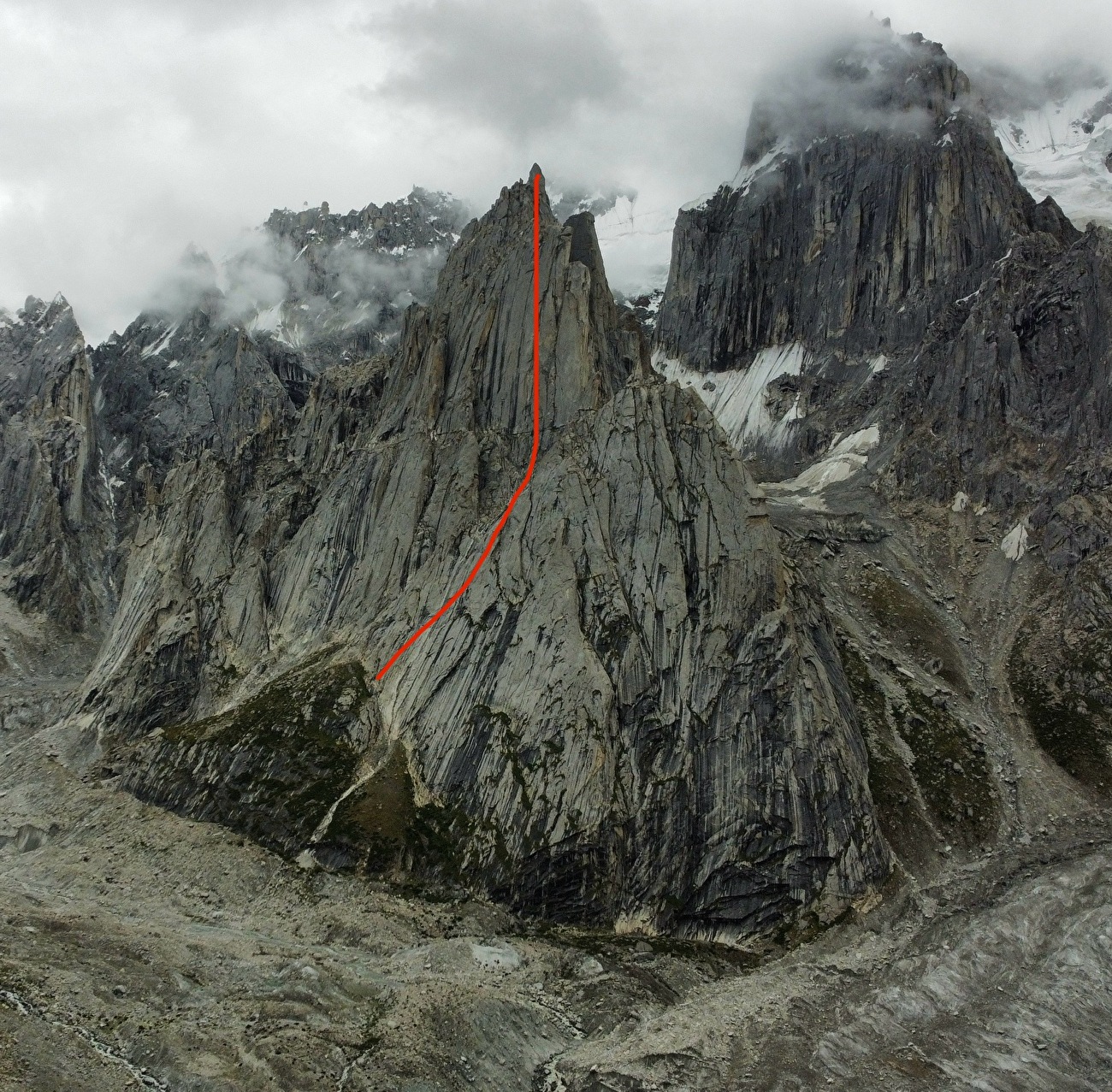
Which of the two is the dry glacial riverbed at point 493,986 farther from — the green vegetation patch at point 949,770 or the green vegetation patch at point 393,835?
the green vegetation patch at point 949,770

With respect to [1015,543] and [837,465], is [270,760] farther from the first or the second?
[837,465]

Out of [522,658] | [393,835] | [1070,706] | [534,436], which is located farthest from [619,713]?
[1070,706]

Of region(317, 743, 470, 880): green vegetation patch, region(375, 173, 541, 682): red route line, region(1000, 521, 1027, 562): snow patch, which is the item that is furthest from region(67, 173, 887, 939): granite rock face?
region(1000, 521, 1027, 562): snow patch

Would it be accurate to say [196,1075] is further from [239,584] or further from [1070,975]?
[239,584]

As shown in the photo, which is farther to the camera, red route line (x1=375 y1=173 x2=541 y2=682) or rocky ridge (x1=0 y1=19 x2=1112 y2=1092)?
red route line (x1=375 y1=173 x2=541 y2=682)

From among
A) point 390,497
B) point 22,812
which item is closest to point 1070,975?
point 390,497

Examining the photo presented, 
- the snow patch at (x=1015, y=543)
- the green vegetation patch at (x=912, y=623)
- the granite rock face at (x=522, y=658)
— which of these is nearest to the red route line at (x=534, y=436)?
the granite rock face at (x=522, y=658)

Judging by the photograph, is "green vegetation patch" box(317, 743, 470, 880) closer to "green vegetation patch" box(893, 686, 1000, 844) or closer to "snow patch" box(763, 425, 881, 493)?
"green vegetation patch" box(893, 686, 1000, 844)
